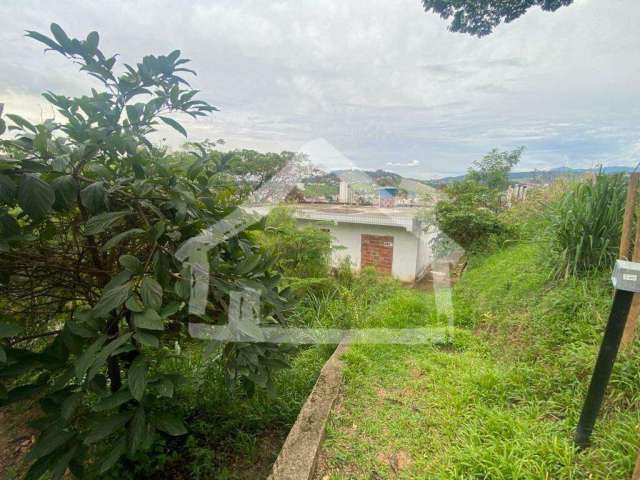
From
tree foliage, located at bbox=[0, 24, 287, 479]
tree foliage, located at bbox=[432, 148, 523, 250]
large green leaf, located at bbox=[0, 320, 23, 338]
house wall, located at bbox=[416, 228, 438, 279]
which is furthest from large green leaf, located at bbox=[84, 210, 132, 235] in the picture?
house wall, located at bbox=[416, 228, 438, 279]

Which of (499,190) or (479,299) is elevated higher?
(499,190)

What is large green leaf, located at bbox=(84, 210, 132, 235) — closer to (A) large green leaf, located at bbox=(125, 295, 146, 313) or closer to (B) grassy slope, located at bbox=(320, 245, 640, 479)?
(A) large green leaf, located at bbox=(125, 295, 146, 313)

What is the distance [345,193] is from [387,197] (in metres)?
0.77

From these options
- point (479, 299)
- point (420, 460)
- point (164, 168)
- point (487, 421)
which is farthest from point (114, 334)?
point (479, 299)

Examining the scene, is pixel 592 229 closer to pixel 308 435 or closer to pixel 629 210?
pixel 629 210

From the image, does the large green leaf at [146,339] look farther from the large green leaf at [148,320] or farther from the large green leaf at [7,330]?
the large green leaf at [7,330]

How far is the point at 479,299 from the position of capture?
276cm

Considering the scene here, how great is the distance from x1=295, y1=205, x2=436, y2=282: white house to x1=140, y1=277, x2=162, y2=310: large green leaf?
458 centimetres

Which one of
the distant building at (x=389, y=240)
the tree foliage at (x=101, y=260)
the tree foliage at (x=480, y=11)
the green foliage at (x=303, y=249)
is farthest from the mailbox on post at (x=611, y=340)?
the distant building at (x=389, y=240)

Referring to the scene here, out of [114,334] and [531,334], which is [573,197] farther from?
[114,334]

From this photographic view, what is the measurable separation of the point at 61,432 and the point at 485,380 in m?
1.70

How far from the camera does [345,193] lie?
12.4 ft

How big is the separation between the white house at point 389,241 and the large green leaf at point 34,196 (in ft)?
15.1

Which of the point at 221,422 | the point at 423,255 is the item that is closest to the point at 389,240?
the point at 423,255
